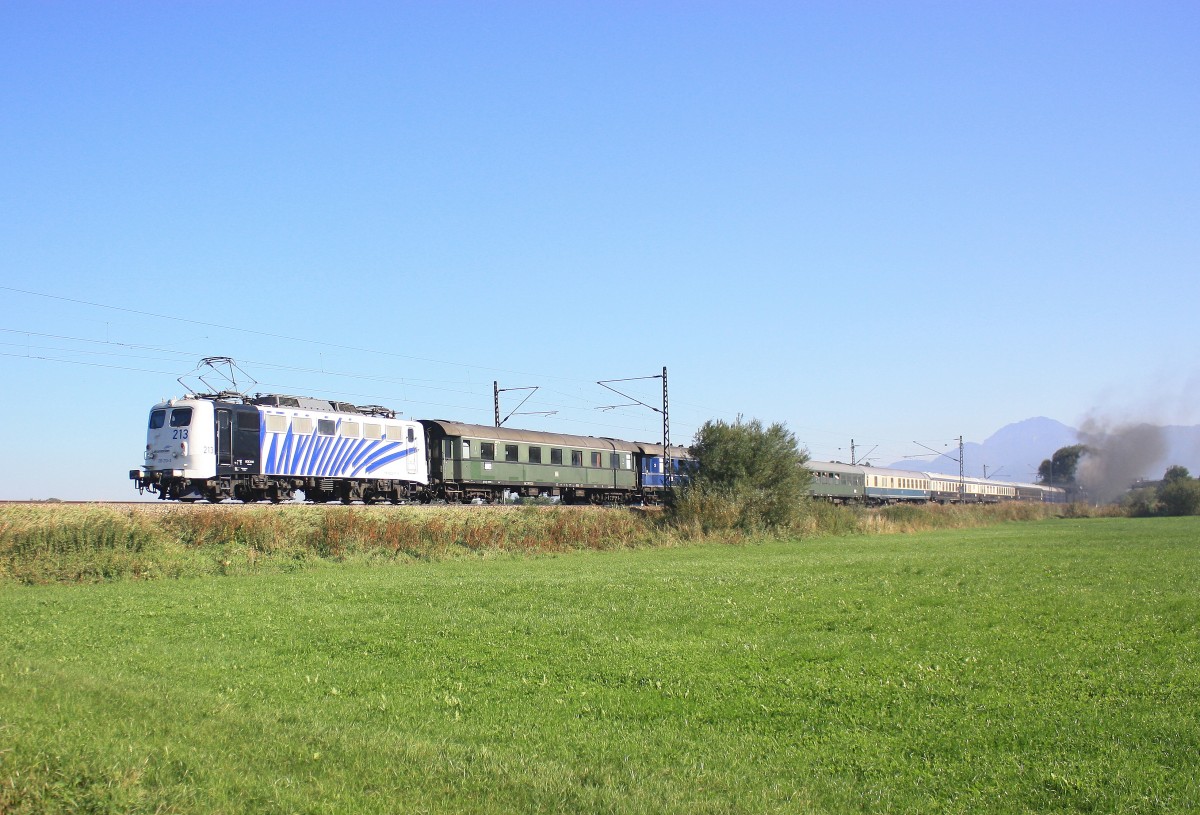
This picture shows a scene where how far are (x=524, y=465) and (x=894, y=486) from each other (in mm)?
52595

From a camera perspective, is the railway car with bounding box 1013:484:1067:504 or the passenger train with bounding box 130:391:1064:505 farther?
the railway car with bounding box 1013:484:1067:504

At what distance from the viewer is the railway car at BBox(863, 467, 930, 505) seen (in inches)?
3420

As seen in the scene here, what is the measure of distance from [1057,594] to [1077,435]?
132 meters

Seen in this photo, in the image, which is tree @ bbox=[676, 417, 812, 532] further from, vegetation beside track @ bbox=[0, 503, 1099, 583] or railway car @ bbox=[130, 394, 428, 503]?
railway car @ bbox=[130, 394, 428, 503]

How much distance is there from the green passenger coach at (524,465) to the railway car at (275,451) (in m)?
2.26

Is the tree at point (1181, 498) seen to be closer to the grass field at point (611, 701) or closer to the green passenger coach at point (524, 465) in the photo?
the green passenger coach at point (524, 465)

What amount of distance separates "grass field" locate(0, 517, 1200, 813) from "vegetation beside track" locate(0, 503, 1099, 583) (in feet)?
13.3

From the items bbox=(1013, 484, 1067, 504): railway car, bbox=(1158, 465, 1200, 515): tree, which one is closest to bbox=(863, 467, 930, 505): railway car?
bbox=(1158, 465, 1200, 515): tree

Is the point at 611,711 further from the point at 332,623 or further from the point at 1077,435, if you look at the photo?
the point at 1077,435

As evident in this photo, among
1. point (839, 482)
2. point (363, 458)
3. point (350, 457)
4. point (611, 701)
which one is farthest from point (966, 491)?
point (611, 701)

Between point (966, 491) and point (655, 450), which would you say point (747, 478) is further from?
point (966, 491)

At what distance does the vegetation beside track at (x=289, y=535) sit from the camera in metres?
22.0

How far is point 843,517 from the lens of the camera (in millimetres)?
49156

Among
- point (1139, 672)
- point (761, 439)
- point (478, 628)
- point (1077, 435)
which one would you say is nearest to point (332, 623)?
point (478, 628)
